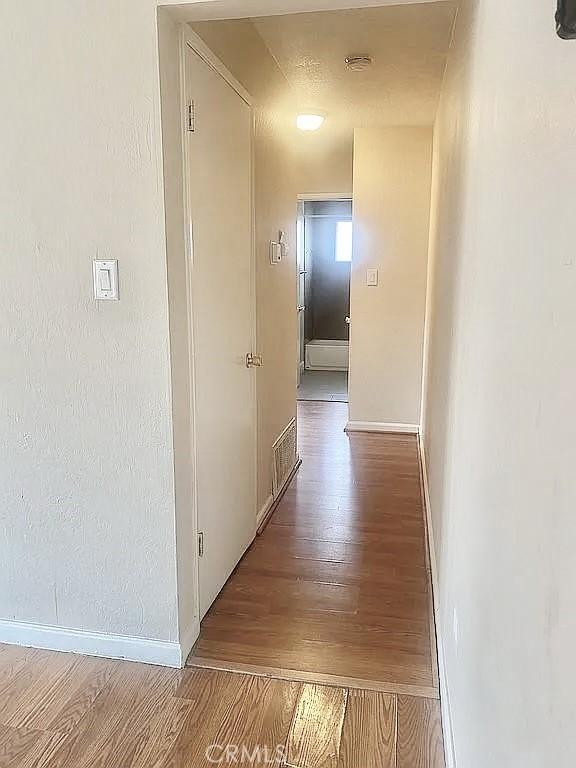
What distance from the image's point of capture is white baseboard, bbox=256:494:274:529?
124 inches

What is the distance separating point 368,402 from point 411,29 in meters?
2.89

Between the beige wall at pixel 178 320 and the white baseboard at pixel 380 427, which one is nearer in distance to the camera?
the beige wall at pixel 178 320

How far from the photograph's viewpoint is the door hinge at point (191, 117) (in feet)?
6.50

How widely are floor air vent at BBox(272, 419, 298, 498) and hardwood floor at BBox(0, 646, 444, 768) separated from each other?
151 centimetres

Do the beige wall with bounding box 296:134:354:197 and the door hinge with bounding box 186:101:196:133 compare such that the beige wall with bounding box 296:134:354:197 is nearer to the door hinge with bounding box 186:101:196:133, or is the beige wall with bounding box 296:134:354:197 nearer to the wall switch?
the door hinge with bounding box 186:101:196:133

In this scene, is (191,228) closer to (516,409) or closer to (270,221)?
(270,221)

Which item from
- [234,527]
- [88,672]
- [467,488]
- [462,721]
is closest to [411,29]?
[467,488]

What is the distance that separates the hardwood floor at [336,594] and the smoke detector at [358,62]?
7.43 feet

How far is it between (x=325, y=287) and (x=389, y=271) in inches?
148

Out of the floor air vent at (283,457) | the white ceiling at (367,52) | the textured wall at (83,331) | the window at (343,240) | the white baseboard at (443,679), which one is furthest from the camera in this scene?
the window at (343,240)

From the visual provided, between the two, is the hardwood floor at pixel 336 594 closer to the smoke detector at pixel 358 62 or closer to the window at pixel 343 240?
the smoke detector at pixel 358 62

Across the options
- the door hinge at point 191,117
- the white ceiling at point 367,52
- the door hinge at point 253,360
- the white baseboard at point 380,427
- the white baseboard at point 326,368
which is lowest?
the white baseboard at point 326,368

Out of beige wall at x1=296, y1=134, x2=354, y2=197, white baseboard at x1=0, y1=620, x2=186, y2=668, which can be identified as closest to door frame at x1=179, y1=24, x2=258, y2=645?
white baseboard at x1=0, y1=620, x2=186, y2=668

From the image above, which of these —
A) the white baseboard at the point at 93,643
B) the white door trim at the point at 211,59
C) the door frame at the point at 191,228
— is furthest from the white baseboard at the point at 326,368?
the white baseboard at the point at 93,643
